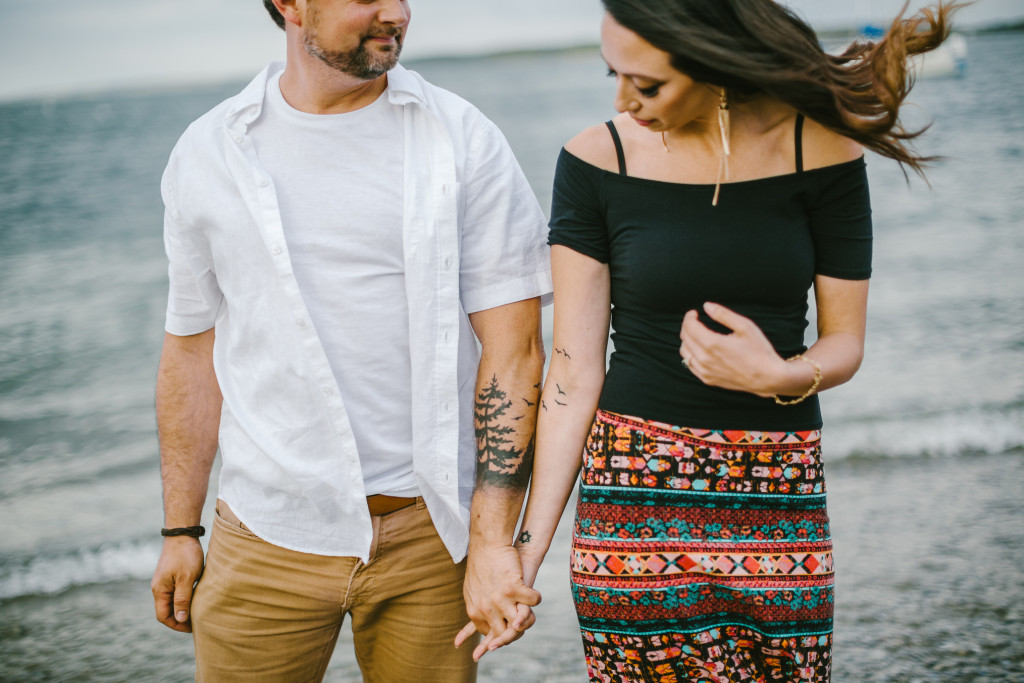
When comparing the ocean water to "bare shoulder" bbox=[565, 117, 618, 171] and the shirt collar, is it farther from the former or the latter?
the shirt collar

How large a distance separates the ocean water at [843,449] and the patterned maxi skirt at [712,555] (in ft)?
2.79

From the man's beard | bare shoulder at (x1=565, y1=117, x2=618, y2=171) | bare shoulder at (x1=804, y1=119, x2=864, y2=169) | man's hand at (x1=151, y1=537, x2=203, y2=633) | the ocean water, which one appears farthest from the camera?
the ocean water

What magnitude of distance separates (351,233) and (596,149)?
1.96ft

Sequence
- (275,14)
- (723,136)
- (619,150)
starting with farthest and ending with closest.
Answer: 1. (275,14)
2. (619,150)
3. (723,136)

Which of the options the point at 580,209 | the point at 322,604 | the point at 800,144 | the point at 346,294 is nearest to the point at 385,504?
the point at 322,604

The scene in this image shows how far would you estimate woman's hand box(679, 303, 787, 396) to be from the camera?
5.46 feet

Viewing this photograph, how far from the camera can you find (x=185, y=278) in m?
2.21

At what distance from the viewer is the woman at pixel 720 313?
67.4 inches

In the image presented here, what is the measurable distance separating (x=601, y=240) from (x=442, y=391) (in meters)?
0.54

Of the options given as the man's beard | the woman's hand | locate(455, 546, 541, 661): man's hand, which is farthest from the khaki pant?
the man's beard

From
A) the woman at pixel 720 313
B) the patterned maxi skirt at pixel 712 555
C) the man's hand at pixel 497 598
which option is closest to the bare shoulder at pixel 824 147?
the woman at pixel 720 313

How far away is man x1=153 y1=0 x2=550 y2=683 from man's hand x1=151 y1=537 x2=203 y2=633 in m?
0.03

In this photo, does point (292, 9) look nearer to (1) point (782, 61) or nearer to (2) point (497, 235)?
(2) point (497, 235)

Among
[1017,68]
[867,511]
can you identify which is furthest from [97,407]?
[1017,68]
